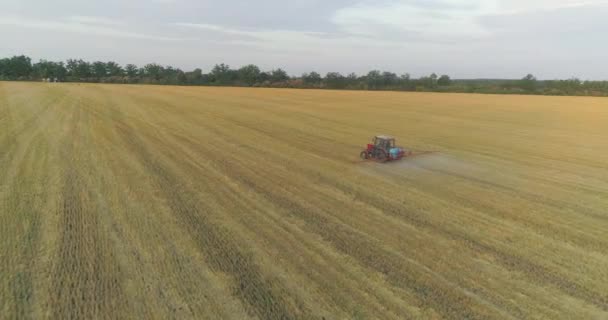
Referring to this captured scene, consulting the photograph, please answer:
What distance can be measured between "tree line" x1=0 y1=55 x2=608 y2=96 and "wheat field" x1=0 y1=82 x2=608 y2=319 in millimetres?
74641

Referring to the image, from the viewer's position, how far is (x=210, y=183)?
38.4ft

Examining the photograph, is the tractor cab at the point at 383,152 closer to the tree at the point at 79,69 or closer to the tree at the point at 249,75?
the tree at the point at 249,75

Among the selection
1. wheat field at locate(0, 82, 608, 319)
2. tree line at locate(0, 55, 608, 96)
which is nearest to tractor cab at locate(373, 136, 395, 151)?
wheat field at locate(0, 82, 608, 319)

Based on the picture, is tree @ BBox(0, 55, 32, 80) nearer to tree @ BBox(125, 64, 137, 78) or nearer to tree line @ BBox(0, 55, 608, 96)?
tree line @ BBox(0, 55, 608, 96)

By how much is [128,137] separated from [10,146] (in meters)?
4.84

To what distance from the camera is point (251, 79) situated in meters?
99.0

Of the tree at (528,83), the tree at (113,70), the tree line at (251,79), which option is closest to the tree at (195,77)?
the tree line at (251,79)

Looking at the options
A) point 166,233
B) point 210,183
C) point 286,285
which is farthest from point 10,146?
point 286,285

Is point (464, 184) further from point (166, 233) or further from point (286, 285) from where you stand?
point (166, 233)

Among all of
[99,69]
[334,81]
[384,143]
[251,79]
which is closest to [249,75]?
[251,79]

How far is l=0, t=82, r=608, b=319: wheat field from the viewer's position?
5941 mm

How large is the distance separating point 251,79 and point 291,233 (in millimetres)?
94918

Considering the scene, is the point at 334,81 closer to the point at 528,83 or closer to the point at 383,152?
the point at 528,83

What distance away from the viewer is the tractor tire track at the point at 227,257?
583 centimetres
